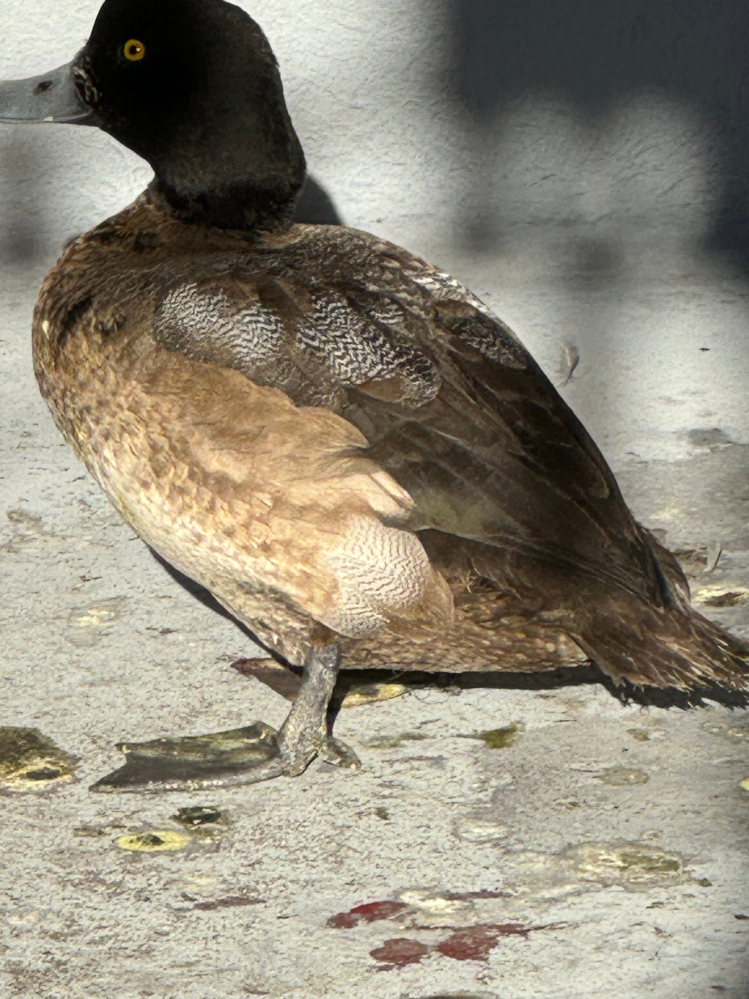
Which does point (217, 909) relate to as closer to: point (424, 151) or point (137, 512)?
point (137, 512)

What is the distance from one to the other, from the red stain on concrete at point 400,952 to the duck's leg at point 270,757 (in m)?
0.54

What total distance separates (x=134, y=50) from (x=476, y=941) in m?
1.96

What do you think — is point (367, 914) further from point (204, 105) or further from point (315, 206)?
point (315, 206)

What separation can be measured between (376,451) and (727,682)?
0.79 metres

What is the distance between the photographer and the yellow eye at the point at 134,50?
329cm

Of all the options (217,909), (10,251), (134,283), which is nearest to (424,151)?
(10,251)

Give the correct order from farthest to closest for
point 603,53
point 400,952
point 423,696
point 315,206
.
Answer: point 315,206
point 603,53
point 423,696
point 400,952

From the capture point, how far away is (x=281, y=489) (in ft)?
9.21

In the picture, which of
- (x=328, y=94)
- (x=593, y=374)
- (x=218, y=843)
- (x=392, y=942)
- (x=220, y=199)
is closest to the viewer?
(x=392, y=942)

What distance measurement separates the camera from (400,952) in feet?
8.13

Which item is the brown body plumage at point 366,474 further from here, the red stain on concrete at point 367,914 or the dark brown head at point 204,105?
the red stain on concrete at point 367,914

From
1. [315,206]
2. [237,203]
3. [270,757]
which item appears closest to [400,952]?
[270,757]

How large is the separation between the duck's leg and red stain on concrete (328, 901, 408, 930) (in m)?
0.44

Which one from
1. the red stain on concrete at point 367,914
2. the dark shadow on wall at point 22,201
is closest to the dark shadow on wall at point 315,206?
the dark shadow on wall at point 22,201
